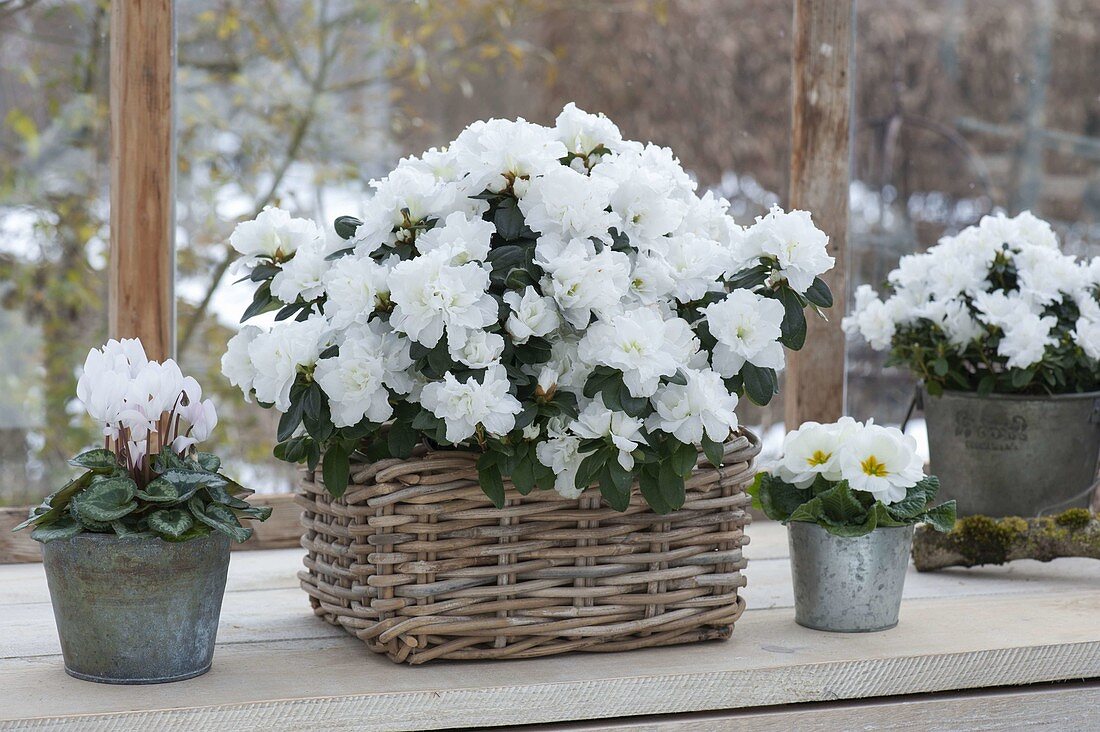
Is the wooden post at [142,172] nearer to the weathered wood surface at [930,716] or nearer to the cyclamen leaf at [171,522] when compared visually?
→ the cyclamen leaf at [171,522]

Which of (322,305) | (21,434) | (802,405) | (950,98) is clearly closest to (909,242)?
(950,98)

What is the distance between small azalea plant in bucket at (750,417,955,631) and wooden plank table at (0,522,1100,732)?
0.11 feet

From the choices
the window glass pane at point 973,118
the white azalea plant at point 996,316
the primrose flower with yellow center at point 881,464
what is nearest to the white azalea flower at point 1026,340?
the white azalea plant at point 996,316

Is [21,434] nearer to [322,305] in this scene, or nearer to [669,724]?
[322,305]

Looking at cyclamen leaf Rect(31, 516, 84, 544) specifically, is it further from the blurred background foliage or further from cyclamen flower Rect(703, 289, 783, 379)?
the blurred background foliage

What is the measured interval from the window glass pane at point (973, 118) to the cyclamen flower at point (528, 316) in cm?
287

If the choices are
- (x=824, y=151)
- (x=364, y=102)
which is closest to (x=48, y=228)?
(x=364, y=102)

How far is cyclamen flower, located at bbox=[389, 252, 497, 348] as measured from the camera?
99cm

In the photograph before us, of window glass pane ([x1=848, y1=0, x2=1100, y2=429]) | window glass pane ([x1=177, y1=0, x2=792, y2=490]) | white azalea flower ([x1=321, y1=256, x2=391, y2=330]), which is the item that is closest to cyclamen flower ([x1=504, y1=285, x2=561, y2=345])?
white azalea flower ([x1=321, y1=256, x2=391, y2=330])

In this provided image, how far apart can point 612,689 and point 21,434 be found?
2319mm

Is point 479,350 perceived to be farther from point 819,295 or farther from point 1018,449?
point 1018,449

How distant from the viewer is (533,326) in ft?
3.39

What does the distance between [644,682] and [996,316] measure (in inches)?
32.3

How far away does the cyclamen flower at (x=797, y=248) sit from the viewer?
1.08 meters
